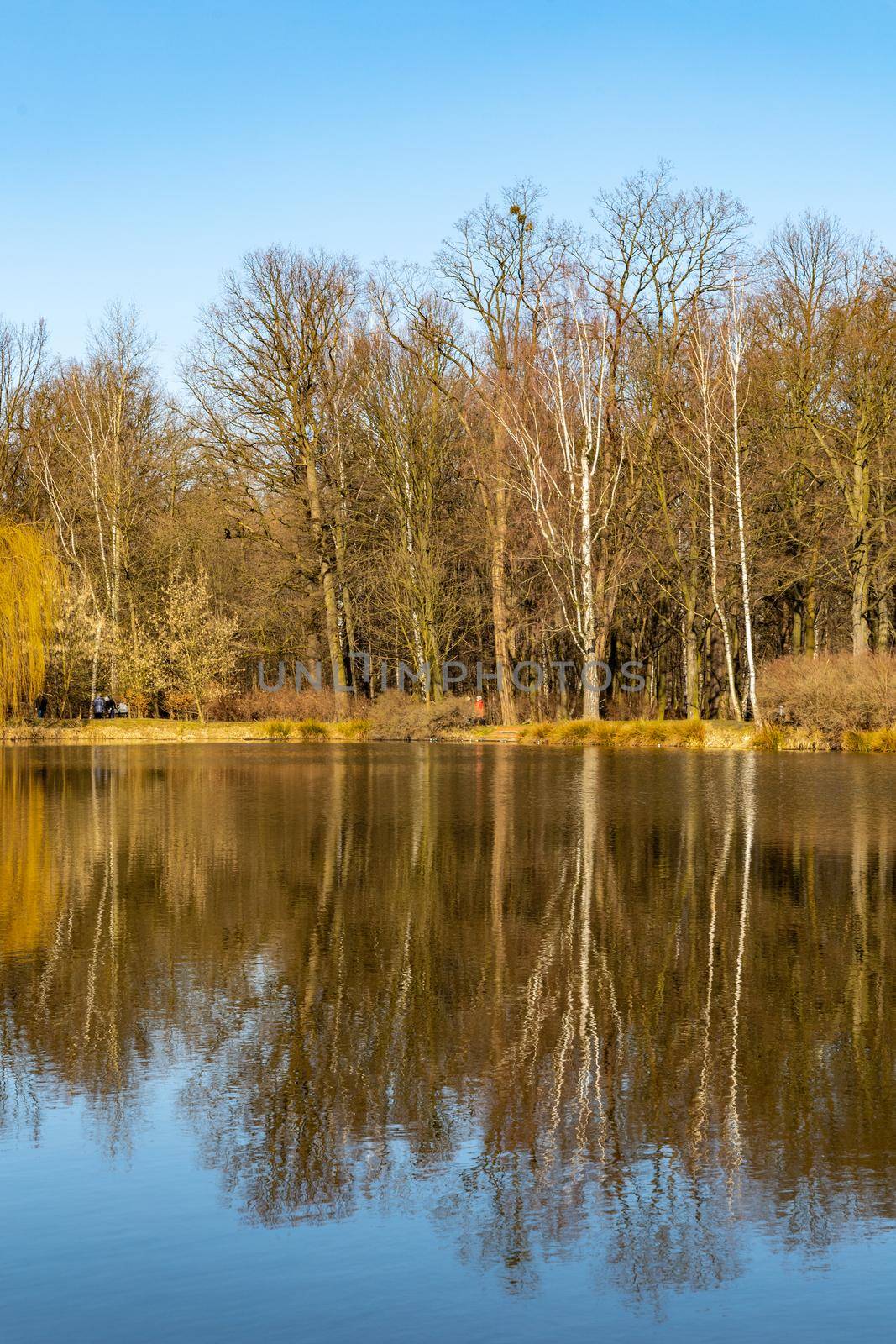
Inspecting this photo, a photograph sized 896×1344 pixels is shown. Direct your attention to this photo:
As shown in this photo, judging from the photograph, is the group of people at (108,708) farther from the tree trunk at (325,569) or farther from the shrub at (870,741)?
the shrub at (870,741)

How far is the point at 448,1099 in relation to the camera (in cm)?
706

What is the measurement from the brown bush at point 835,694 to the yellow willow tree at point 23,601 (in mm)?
22217

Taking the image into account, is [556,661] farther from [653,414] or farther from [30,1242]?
[30,1242]

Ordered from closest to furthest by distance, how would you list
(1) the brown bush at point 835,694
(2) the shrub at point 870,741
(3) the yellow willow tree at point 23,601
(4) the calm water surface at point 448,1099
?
(4) the calm water surface at point 448,1099 → (2) the shrub at point 870,741 → (1) the brown bush at point 835,694 → (3) the yellow willow tree at point 23,601

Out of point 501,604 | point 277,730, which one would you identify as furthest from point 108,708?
point 501,604

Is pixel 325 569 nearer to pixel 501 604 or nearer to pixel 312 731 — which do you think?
pixel 501 604

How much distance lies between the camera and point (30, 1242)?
17.9 ft

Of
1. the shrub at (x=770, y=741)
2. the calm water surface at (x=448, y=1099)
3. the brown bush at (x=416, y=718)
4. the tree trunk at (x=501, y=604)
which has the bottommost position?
the calm water surface at (x=448, y=1099)

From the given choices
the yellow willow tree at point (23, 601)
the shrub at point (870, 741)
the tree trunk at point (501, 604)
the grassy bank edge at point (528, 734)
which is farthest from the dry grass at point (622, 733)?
→ the yellow willow tree at point (23, 601)

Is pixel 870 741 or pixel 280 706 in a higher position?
pixel 280 706

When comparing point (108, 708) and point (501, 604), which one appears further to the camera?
point (108, 708)

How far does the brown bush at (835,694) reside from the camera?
37031 mm

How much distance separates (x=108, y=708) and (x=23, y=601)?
10.0m

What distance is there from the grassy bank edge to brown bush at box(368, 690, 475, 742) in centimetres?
34
